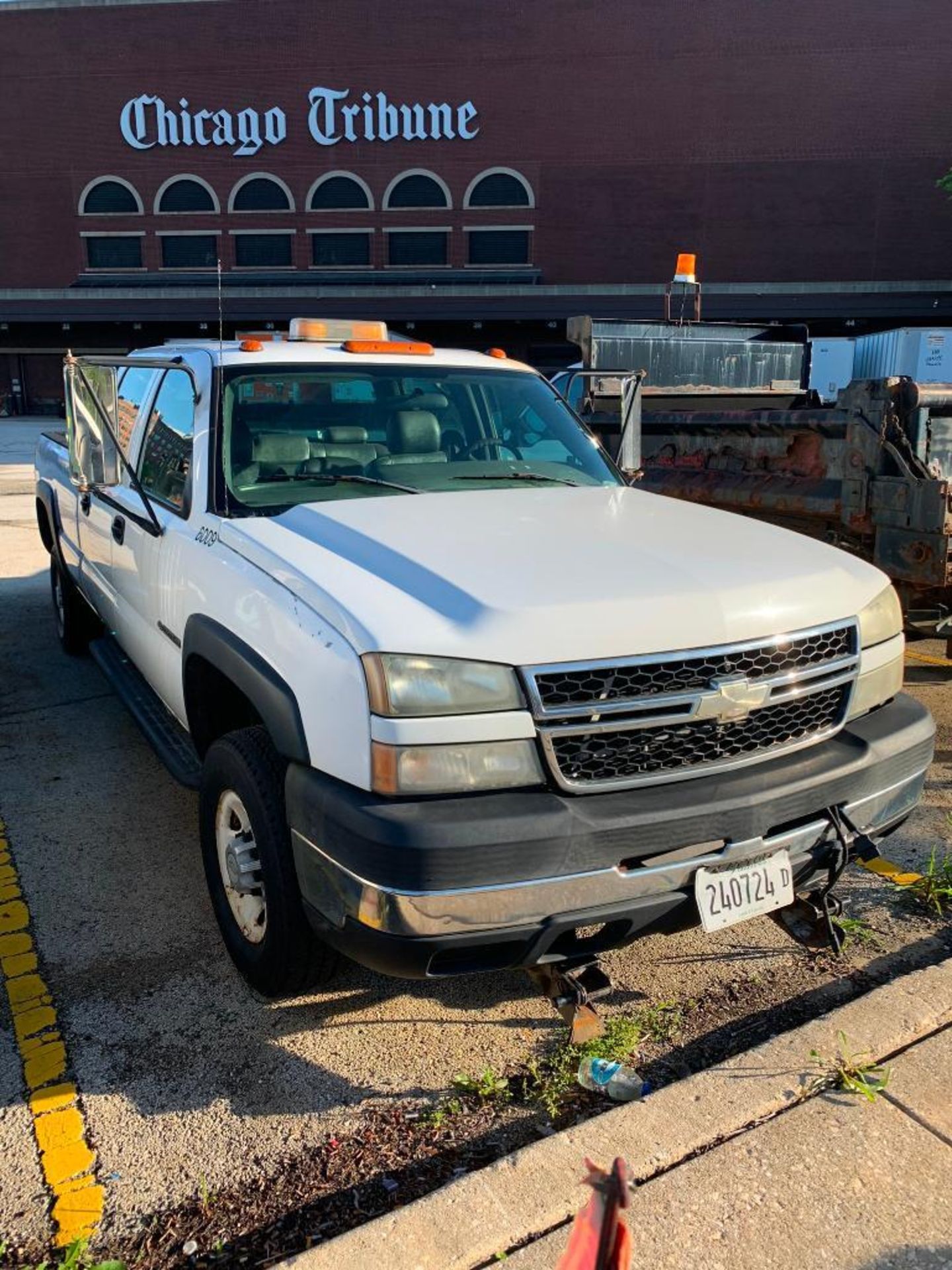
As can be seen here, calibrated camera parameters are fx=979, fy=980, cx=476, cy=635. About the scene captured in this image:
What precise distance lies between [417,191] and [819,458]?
3696 cm

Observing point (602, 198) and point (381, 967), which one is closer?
point (381, 967)

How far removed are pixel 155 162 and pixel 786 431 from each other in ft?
132

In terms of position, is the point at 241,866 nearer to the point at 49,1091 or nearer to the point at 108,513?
the point at 49,1091

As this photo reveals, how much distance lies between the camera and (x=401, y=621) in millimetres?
2348

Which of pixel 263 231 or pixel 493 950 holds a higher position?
pixel 263 231

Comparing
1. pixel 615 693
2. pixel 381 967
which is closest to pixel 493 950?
pixel 381 967

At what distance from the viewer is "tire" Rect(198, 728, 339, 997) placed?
2.66 metres

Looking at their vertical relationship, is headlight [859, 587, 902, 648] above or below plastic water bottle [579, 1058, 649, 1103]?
above

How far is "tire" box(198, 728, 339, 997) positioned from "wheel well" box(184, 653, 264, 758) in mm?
295

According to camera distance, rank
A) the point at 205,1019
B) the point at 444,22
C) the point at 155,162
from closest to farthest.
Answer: the point at 205,1019
the point at 444,22
the point at 155,162

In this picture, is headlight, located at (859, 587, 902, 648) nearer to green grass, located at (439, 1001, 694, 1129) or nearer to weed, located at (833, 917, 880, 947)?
weed, located at (833, 917, 880, 947)

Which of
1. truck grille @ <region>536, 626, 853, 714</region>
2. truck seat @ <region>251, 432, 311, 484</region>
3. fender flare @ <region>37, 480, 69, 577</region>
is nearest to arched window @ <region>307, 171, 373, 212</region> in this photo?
fender flare @ <region>37, 480, 69, 577</region>

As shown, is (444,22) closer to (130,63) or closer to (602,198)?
(602,198)

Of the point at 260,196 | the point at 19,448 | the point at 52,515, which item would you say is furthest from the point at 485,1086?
the point at 260,196
